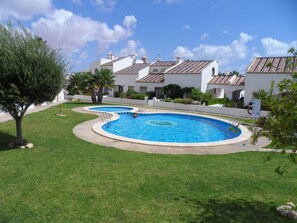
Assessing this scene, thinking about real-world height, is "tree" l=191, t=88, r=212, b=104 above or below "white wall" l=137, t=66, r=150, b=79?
below

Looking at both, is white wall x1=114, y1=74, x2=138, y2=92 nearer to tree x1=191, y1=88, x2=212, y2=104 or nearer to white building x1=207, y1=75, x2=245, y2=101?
white building x1=207, y1=75, x2=245, y2=101

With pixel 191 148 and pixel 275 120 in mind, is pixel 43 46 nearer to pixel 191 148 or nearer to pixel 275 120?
pixel 191 148

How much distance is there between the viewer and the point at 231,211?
19.7 ft

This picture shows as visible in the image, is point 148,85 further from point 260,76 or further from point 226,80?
point 260,76

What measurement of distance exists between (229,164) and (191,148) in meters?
2.94

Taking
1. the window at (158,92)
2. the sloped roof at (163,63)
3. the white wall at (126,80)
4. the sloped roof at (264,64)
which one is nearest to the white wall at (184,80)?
the window at (158,92)

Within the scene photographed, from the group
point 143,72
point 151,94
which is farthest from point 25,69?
point 143,72

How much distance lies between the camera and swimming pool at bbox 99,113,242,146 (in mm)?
17625

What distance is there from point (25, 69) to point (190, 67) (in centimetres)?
3358

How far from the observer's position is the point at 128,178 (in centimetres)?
792

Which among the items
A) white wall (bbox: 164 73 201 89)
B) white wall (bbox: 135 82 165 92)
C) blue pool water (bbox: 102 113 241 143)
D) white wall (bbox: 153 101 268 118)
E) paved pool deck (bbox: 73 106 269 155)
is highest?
white wall (bbox: 164 73 201 89)

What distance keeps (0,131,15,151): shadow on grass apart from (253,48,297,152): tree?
10.9 m

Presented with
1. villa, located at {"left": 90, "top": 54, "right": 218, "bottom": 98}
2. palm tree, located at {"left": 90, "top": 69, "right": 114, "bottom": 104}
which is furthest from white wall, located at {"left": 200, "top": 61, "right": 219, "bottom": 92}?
palm tree, located at {"left": 90, "top": 69, "right": 114, "bottom": 104}

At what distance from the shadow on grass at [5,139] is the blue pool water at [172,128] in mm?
7089
